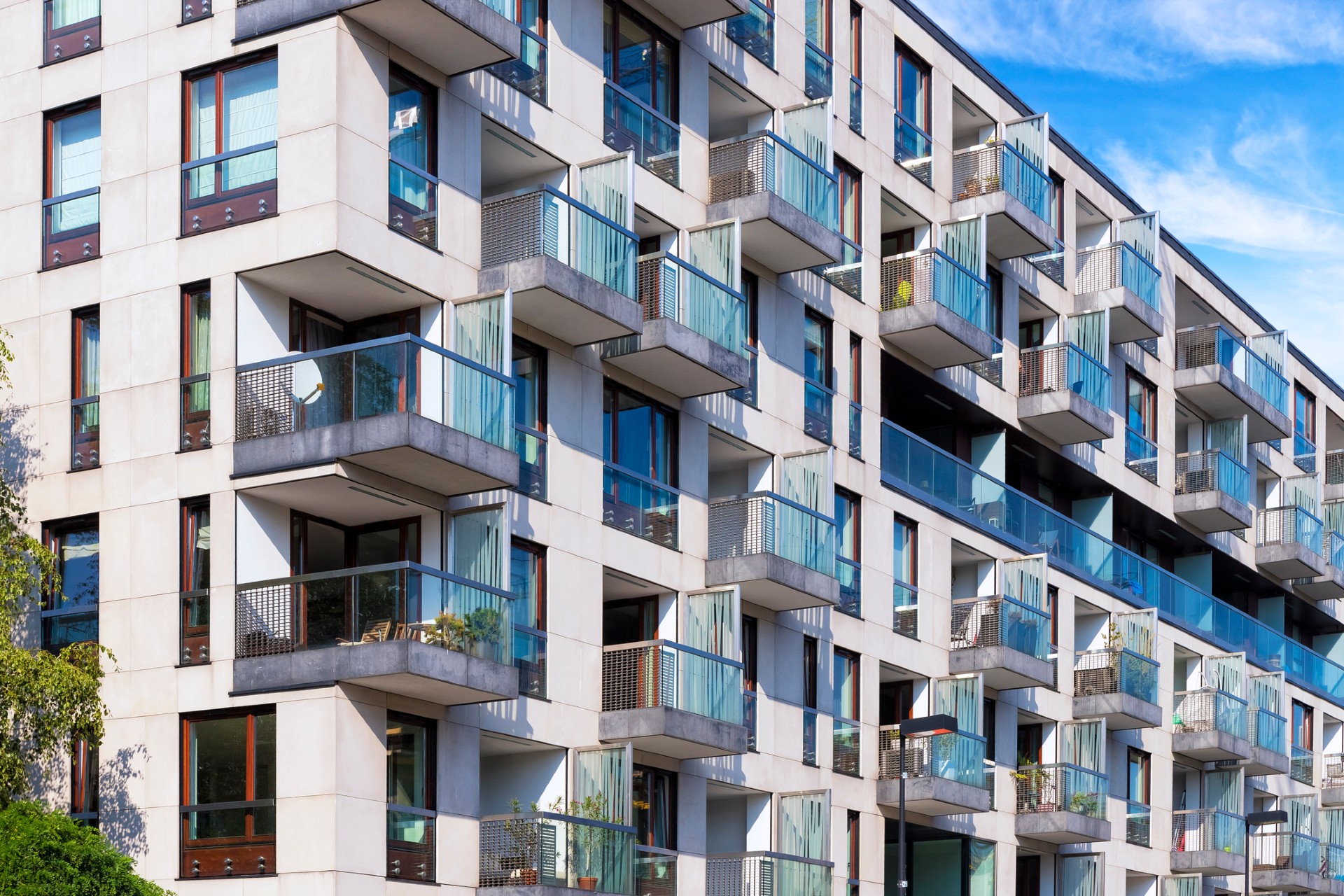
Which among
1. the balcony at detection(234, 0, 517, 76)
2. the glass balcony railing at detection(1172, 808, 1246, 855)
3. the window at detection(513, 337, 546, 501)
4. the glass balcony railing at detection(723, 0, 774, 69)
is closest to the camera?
the balcony at detection(234, 0, 517, 76)

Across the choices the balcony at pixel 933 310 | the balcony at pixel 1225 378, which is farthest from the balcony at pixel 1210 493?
the balcony at pixel 933 310

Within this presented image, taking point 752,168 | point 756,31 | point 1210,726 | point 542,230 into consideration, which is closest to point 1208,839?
point 1210,726

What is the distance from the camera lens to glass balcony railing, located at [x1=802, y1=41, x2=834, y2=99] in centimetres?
3833

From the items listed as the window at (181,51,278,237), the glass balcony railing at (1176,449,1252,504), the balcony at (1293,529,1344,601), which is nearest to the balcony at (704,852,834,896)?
the window at (181,51,278,237)

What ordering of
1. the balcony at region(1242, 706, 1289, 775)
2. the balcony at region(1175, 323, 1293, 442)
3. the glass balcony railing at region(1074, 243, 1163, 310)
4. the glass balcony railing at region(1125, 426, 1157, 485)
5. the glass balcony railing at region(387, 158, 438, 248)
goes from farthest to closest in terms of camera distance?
the balcony at region(1175, 323, 1293, 442)
the balcony at region(1242, 706, 1289, 775)
the glass balcony railing at region(1125, 426, 1157, 485)
the glass balcony railing at region(1074, 243, 1163, 310)
the glass balcony railing at region(387, 158, 438, 248)

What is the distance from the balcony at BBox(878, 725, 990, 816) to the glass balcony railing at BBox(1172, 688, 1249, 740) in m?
13.1

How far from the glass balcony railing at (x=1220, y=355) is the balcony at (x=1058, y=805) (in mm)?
14556

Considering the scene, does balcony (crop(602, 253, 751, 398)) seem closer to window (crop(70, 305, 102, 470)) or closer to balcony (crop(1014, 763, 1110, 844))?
window (crop(70, 305, 102, 470))

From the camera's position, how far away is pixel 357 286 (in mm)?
27375

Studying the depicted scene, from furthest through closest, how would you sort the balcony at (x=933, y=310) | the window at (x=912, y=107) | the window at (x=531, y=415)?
1. the window at (x=912, y=107)
2. the balcony at (x=933, y=310)
3. the window at (x=531, y=415)

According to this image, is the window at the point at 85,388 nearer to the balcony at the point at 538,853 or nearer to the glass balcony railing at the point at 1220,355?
the balcony at the point at 538,853

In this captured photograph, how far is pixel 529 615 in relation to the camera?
29.3 metres

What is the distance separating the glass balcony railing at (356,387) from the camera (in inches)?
1021

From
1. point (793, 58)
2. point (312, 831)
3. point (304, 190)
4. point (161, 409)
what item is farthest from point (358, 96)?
point (793, 58)
